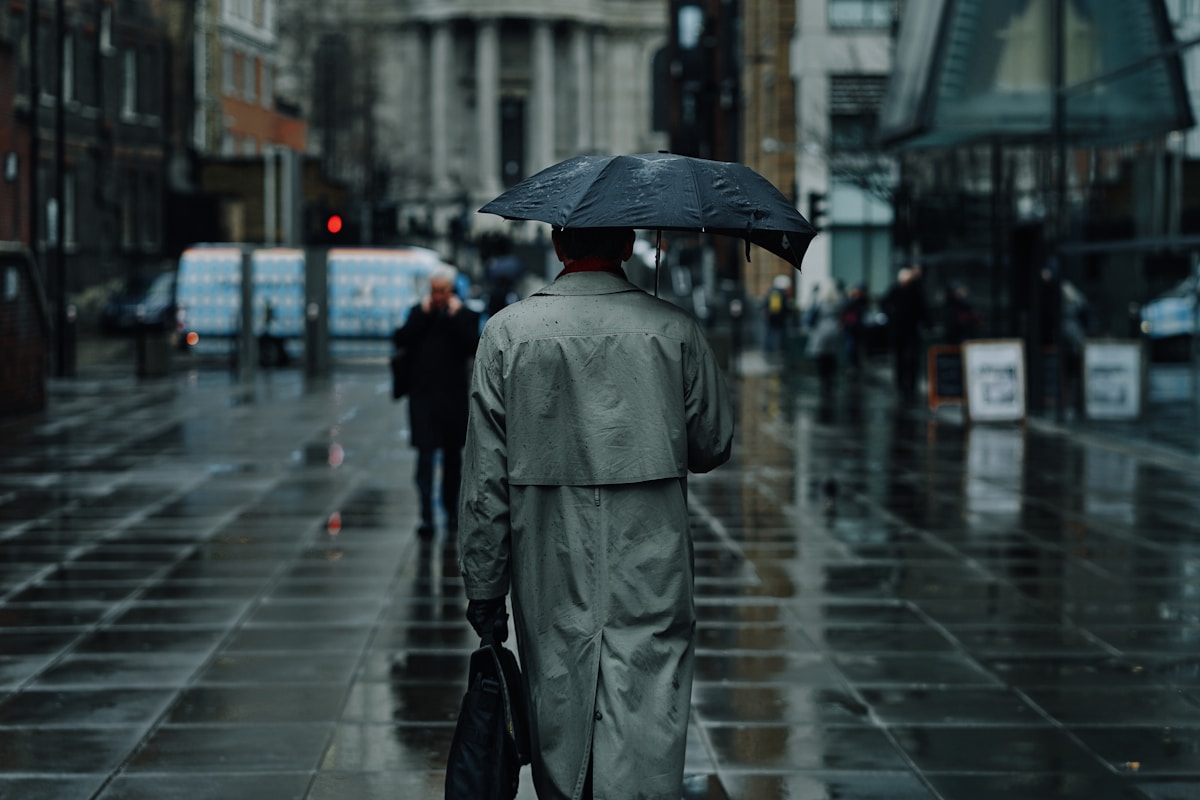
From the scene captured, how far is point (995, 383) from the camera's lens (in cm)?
2302

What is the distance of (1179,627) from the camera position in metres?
9.34

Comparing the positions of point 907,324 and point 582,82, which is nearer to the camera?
point 907,324

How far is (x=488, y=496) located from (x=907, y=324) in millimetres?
23399

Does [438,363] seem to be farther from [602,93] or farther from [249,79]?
[602,93]

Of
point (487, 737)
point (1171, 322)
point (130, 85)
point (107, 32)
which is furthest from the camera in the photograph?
point (130, 85)

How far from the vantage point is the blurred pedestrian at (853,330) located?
34938 millimetres

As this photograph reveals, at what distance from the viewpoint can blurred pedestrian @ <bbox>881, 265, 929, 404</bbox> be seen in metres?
27.2

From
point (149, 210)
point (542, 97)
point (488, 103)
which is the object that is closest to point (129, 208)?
point (149, 210)

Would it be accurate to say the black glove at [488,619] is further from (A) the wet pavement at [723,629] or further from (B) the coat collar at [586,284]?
(A) the wet pavement at [723,629]

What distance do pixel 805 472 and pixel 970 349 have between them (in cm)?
664

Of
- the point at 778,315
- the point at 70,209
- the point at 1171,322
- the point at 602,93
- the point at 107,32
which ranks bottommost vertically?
the point at 778,315

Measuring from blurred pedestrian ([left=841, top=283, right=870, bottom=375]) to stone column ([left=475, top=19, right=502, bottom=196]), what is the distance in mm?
92192

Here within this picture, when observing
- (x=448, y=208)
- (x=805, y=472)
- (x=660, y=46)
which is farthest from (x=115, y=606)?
(x=660, y=46)

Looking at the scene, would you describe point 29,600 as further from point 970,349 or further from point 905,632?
point 970,349
